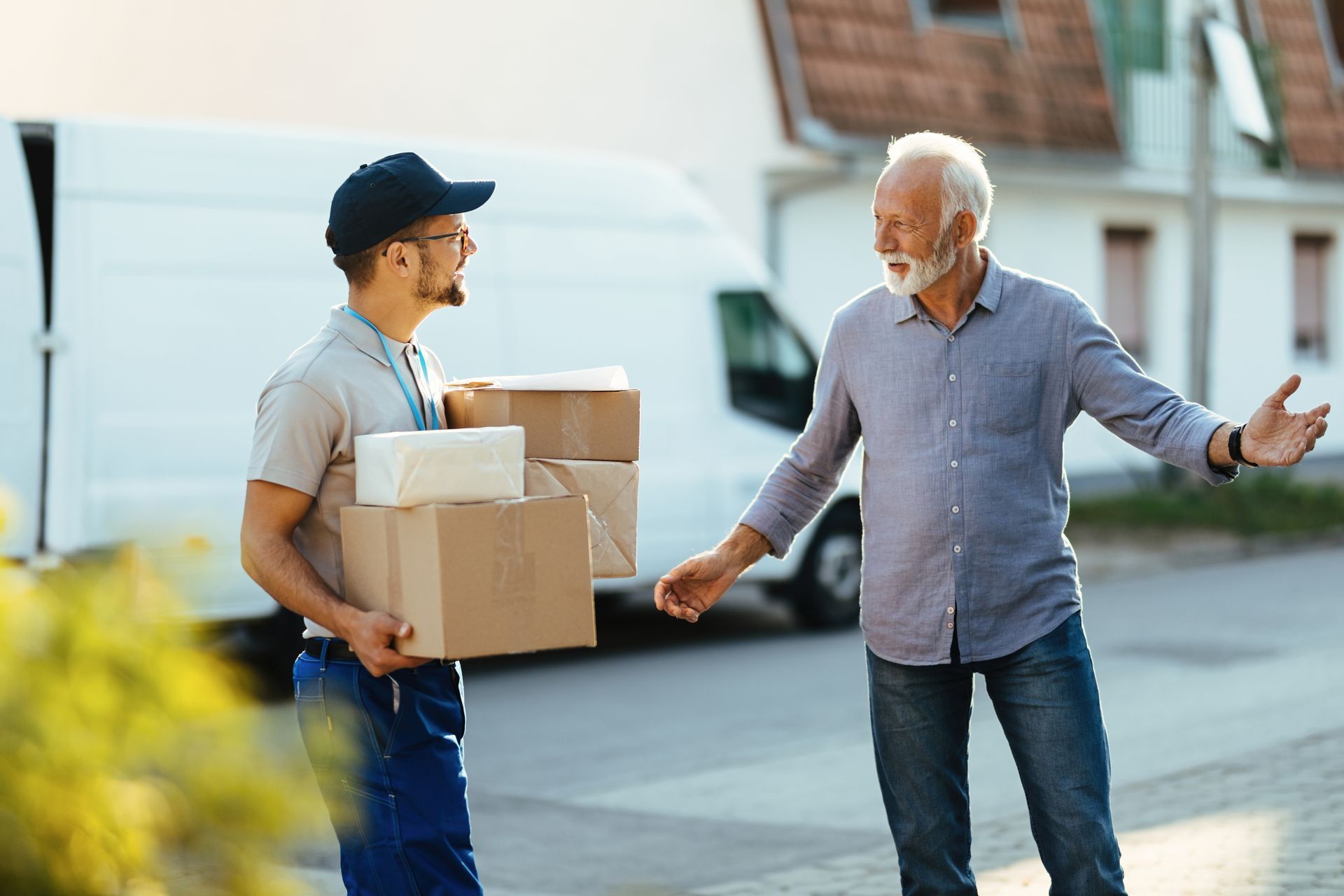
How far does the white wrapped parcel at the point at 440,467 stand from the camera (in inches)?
117

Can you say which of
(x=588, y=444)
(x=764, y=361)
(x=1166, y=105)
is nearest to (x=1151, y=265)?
(x=1166, y=105)

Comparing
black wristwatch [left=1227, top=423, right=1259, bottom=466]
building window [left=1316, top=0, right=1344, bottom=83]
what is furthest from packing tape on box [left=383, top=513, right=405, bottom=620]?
building window [left=1316, top=0, right=1344, bottom=83]

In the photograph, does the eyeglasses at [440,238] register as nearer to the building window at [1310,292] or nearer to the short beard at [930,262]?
the short beard at [930,262]

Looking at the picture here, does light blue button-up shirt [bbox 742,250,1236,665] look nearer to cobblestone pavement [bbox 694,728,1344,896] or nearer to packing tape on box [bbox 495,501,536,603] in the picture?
packing tape on box [bbox 495,501,536,603]

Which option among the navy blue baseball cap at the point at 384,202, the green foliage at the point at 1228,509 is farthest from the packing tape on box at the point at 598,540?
the green foliage at the point at 1228,509

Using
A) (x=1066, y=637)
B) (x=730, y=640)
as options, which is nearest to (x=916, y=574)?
(x=1066, y=637)

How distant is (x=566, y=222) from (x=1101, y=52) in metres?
12.4

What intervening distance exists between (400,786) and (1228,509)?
43.9ft

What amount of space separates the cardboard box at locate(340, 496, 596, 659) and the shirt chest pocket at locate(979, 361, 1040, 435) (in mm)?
933

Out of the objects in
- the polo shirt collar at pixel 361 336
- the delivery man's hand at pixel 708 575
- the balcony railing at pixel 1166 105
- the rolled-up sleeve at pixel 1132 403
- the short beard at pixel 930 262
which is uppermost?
the balcony railing at pixel 1166 105

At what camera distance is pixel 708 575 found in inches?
153

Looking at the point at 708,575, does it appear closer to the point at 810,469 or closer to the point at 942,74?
the point at 810,469

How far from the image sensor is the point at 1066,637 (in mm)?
3617

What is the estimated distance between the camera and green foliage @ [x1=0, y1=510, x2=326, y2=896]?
3.82 feet
